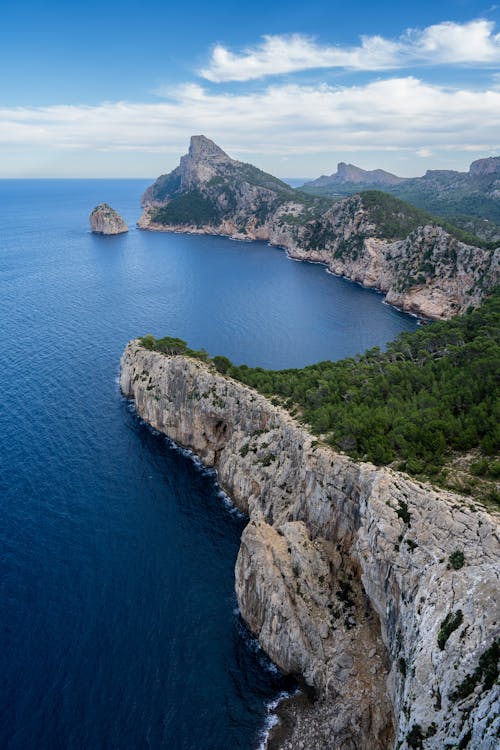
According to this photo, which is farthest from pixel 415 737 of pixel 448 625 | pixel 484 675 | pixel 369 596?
pixel 369 596

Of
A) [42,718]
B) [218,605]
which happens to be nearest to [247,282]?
[218,605]

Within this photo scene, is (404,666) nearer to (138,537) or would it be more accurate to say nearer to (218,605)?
(218,605)

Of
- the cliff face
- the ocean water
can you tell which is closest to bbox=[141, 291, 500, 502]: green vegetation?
the cliff face

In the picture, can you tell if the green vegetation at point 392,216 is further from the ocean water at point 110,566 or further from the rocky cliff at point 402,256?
the ocean water at point 110,566

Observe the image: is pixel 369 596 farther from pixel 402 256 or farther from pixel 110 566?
pixel 402 256

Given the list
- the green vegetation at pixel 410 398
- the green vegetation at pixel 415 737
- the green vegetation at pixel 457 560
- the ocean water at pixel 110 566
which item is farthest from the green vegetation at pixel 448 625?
the ocean water at pixel 110 566

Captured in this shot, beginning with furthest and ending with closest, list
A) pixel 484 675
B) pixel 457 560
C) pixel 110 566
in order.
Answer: pixel 110 566 < pixel 457 560 < pixel 484 675

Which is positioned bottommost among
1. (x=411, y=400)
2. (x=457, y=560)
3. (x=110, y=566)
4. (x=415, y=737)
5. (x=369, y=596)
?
(x=110, y=566)
